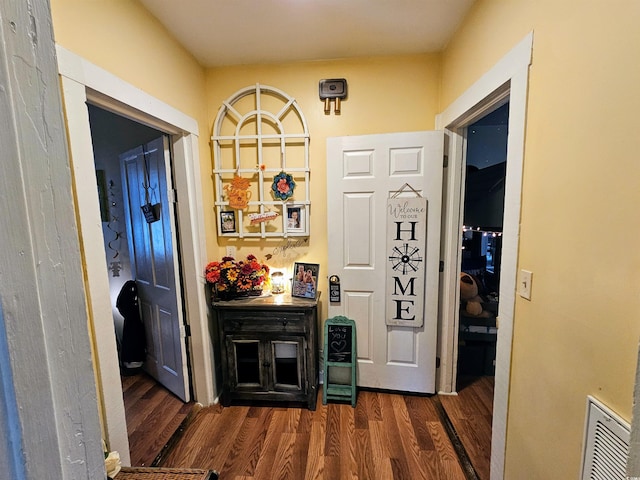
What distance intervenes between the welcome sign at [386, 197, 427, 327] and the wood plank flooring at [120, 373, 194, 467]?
1.74 m

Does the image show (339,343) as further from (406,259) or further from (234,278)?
(234,278)

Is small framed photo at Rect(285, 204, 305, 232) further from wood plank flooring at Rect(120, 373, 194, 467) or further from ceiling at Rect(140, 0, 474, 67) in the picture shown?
wood plank flooring at Rect(120, 373, 194, 467)

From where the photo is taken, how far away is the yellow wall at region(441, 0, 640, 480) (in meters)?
0.75

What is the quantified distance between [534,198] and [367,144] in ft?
3.78

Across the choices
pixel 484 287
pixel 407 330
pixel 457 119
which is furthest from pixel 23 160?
pixel 484 287

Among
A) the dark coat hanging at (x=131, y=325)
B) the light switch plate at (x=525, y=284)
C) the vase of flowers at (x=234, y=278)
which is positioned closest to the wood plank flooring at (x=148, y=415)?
the dark coat hanging at (x=131, y=325)

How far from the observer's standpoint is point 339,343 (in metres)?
2.13

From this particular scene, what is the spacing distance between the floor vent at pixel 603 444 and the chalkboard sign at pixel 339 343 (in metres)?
1.40

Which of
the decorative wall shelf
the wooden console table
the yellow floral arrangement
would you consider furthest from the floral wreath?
the wooden console table

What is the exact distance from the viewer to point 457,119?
175 cm

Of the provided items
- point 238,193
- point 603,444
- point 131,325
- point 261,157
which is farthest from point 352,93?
point 131,325

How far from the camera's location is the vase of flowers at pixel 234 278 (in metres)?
2.02

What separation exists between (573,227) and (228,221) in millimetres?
2079

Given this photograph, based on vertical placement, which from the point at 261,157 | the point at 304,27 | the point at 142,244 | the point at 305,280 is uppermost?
the point at 304,27
